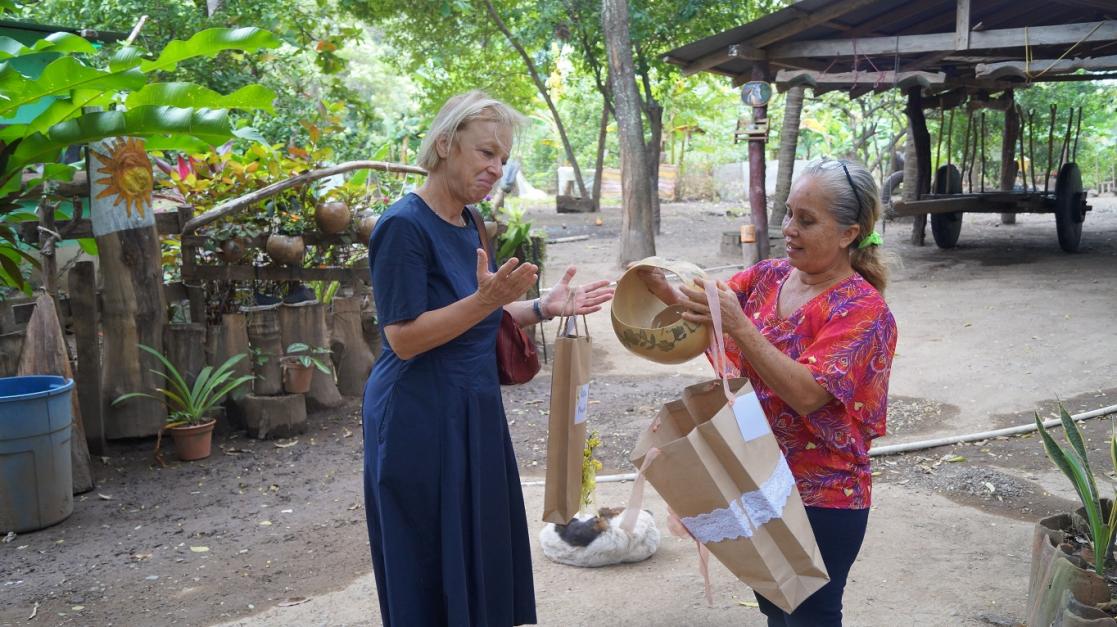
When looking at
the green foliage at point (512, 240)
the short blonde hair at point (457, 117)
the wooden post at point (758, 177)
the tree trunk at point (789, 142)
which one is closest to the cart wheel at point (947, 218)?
the tree trunk at point (789, 142)

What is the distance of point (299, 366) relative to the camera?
5980mm

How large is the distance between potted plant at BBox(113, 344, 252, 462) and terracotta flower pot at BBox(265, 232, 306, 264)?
27.6 inches

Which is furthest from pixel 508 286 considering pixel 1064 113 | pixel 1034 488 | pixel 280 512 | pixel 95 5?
pixel 1064 113

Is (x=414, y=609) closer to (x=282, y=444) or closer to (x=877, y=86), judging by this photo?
(x=282, y=444)

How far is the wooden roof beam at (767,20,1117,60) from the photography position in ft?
29.1

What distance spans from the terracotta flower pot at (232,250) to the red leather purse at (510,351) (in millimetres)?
3886

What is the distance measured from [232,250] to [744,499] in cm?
472

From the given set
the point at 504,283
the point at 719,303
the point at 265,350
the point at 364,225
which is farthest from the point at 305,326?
the point at 719,303

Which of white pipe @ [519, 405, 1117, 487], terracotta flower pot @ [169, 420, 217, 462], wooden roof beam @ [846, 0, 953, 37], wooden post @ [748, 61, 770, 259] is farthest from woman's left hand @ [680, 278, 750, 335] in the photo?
wooden roof beam @ [846, 0, 953, 37]

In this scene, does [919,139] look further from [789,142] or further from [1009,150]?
[1009,150]

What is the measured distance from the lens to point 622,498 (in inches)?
184

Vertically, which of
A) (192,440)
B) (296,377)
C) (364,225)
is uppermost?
(364,225)

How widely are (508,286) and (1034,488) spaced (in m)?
3.65

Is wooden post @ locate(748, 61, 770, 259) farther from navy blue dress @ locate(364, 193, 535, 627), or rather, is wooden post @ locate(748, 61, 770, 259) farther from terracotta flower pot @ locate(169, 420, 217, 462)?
navy blue dress @ locate(364, 193, 535, 627)
